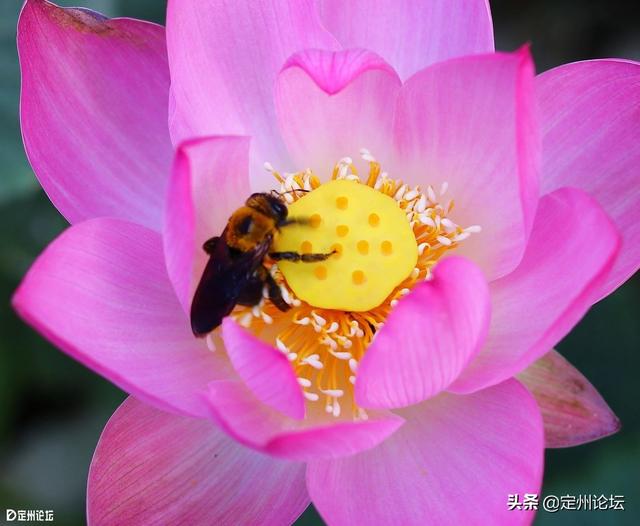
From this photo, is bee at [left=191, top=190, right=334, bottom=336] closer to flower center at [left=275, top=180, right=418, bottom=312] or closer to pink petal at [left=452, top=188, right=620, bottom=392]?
flower center at [left=275, top=180, right=418, bottom=312]

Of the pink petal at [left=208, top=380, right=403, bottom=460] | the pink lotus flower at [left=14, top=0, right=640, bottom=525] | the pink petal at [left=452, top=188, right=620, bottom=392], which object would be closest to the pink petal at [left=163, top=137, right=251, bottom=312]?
the pink lotus flower at [left=14, top=0, right=640, bottom=525]

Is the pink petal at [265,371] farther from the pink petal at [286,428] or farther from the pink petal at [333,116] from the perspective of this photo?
the pink petal at [333,116]

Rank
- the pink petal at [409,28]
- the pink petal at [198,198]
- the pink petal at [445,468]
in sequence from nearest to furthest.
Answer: the pink petal at [198,198], the pink petal at [445,468], the pink petal at [409,28]

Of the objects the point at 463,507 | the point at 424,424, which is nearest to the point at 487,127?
the point at 424,424

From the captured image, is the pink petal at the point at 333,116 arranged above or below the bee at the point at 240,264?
above

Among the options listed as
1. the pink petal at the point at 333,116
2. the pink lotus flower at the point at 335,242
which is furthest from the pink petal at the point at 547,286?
the pink petal at the point at 333,116

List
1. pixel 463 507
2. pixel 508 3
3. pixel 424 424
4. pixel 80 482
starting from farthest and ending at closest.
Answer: pixel 508 3 < pixel 80 482 < pixel 424 424 < pixel 463 507

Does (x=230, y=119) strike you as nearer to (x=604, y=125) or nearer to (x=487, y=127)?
(x=487, y=127)
